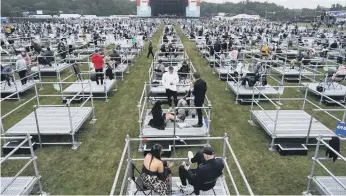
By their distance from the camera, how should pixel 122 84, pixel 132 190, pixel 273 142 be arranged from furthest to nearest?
pixel 122 84, pixel 273 142, pixel 132 190

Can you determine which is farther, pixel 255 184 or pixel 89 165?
pixel 89 165

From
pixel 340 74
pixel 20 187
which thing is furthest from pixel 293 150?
pixel 20 187

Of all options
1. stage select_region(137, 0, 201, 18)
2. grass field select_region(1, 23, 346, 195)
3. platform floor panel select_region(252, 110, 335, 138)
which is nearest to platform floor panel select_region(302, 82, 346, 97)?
platform floor panel select_region(252, 110, 335, 138)

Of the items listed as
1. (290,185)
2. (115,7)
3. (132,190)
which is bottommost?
(290,185)

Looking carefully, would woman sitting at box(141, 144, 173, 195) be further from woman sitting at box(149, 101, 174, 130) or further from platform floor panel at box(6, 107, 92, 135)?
platform floor panel at box(6, 107, 92, 135)

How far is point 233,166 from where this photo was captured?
8.62 metres

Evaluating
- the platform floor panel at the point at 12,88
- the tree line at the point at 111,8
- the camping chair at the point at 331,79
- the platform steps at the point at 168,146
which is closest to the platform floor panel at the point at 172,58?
the platform floor panel at the point at 12,88

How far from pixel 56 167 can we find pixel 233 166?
5772mm

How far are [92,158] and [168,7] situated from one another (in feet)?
361

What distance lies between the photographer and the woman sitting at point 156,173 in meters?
5.91

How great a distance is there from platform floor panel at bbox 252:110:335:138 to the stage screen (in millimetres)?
102895

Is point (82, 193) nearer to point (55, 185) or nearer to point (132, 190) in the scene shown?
point (55, 185)

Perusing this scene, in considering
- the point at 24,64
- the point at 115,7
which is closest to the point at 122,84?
the point at 24,64

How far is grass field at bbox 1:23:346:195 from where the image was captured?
771 centimetres
